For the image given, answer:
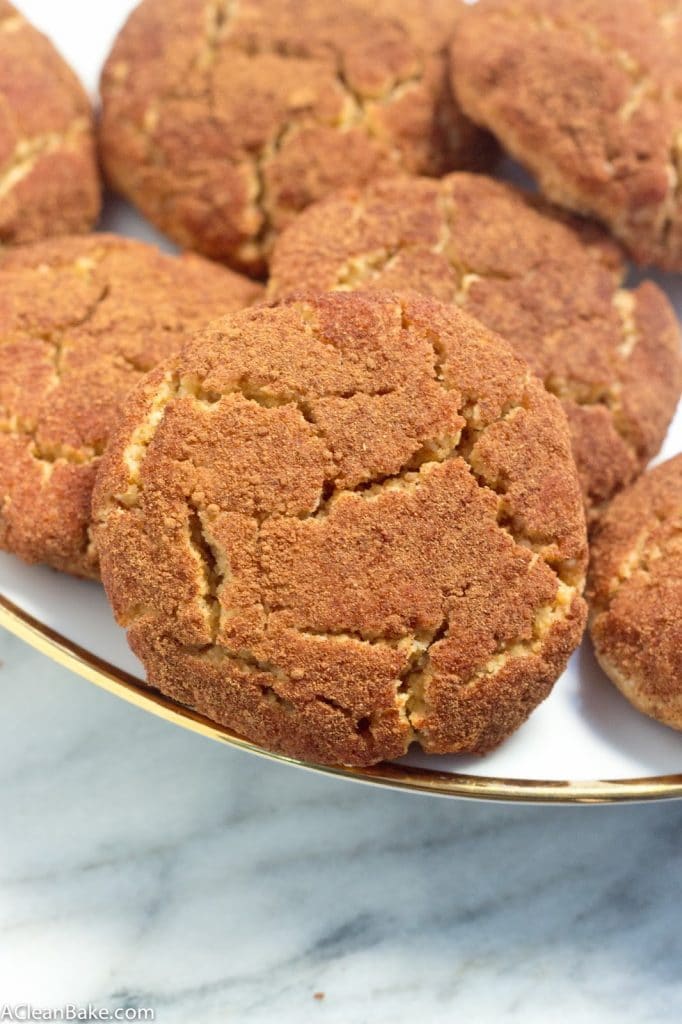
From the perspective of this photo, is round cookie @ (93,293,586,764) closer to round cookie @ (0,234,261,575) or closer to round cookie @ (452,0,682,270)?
round cookie @ (0,234,261,575)

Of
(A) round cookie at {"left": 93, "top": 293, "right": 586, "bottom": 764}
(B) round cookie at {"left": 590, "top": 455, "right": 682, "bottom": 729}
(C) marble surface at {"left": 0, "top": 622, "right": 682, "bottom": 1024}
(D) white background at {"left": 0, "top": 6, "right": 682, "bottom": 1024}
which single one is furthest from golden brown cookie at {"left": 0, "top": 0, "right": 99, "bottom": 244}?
(B) round cookie at {"left": 590, "top": 455, "right": 682, "bottom": 729}

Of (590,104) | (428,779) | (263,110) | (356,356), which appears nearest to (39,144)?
(263,110)

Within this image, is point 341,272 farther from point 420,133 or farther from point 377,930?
point 377,930

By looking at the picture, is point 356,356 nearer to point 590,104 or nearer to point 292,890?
point 590,104

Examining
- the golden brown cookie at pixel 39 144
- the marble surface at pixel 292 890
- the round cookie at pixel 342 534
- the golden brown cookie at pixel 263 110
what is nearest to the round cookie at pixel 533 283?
the golden brown cookie at pixel 263 110

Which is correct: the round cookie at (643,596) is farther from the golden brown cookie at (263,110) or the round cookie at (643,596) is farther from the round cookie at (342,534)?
the golden brown cookie at (263,110)

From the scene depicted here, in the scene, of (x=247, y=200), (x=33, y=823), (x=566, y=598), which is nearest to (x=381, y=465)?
(x=566, y=598)
